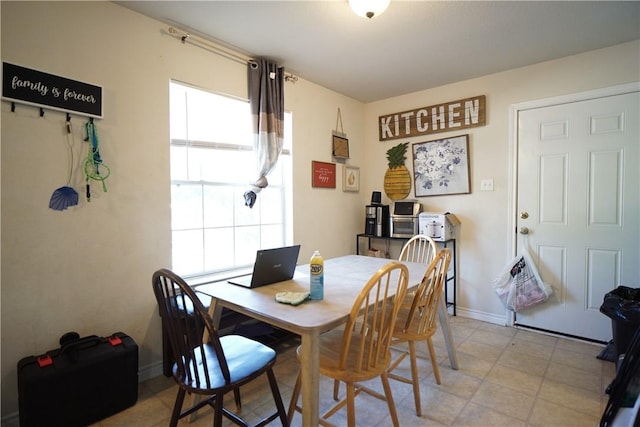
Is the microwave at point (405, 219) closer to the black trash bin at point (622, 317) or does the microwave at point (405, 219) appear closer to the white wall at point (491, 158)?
the white wall at point (491, 158)

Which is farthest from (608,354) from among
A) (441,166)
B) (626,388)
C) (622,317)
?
(441,166)

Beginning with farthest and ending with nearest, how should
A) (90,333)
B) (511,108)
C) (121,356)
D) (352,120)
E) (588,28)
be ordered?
(352,120) → (511,108) → (588,28) → (90,333) → (121,356)

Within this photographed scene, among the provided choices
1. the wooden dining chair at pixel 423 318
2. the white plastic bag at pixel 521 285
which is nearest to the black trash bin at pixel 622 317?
the white plastic bag at pixel 521 285

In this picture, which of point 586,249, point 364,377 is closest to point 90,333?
point 364,377

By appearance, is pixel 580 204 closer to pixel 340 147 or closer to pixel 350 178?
pixel 350 178

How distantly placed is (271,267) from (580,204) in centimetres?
273

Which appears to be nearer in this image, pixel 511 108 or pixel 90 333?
pixel 90 333

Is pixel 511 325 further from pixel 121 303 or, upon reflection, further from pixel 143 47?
pixel 143 47

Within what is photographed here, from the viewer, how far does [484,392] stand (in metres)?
2.00

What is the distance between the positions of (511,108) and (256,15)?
2455 mm

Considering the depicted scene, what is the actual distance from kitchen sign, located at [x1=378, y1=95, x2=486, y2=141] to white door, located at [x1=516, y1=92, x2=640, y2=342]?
0.44 meters

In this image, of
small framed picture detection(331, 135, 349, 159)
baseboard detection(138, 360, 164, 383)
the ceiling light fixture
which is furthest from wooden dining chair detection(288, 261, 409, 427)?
small framed picture detection(331, 135, 349, 159)

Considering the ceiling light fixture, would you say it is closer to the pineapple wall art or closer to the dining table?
the dining table

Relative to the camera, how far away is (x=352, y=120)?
3.88 metres
